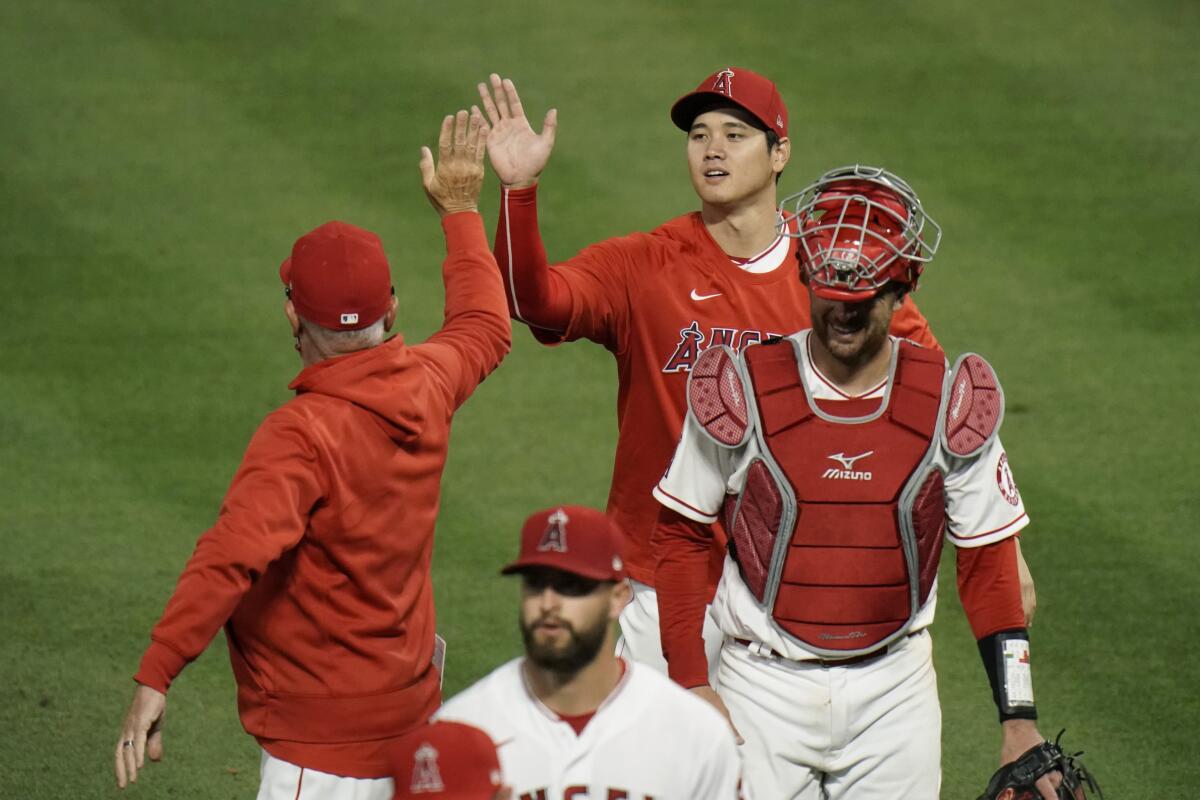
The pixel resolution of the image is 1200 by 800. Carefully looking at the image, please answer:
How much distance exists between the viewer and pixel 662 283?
5367 mm

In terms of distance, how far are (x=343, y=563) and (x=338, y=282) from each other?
2.29 ft

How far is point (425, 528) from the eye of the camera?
182 inches

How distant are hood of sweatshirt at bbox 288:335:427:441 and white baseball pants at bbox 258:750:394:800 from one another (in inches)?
34.9

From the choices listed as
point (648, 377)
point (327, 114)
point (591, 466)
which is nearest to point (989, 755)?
point (648, 377)

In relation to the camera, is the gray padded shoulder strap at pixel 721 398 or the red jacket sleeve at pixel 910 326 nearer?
the gray padded shoulder strap at pixel 721 398

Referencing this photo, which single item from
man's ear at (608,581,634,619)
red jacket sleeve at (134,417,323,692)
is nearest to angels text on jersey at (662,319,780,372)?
red jacket sleeve at (134,417,323,692)

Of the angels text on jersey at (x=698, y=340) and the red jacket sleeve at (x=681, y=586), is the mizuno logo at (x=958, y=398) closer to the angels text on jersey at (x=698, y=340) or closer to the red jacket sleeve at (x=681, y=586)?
the red jacket sleeve at (x=681, y=586)

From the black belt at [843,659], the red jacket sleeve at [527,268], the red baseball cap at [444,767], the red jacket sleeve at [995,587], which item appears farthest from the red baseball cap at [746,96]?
the red baseball cap at [444,767]

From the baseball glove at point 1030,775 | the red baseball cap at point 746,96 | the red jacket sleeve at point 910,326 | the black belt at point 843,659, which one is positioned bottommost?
the baseball glove at point 1030,775

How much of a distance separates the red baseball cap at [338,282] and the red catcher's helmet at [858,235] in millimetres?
1061

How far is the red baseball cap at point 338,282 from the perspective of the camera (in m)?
4.41

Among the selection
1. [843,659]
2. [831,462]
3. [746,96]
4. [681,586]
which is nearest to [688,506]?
[681,586]

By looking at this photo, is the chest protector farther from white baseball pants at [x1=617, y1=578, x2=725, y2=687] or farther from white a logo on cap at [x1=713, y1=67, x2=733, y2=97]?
white a logo on cap at [x1=713, y1=67, x2=733, y2=97]

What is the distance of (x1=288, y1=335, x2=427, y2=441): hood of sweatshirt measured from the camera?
4430mm
